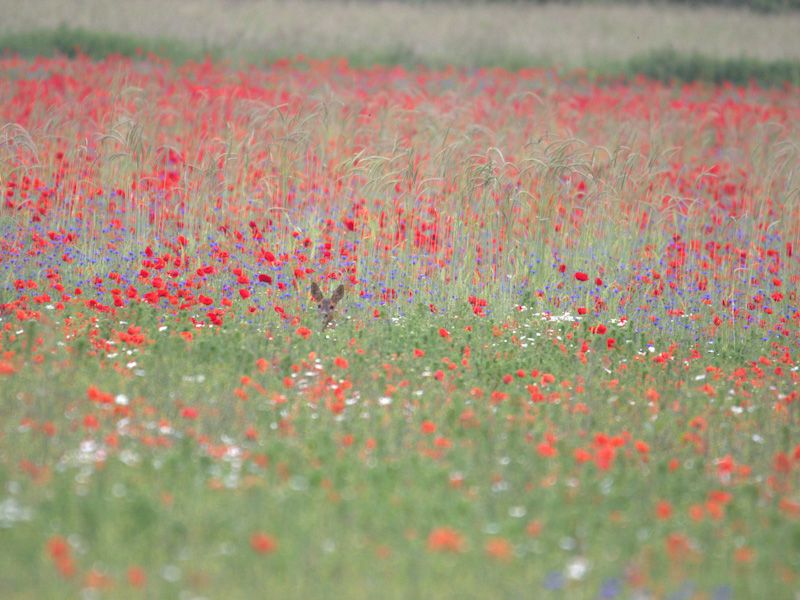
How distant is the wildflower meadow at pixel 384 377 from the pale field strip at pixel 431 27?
687 cm

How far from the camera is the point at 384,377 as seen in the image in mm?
4711

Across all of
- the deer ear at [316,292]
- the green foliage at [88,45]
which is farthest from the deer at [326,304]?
the green foliage at [88,45]

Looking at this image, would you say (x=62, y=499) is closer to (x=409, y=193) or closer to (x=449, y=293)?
A: (x=449, y=293)

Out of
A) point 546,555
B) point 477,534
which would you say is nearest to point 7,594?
point 477,534

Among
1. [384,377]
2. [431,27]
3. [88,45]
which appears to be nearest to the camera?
[384,377]

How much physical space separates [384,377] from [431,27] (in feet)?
51.9

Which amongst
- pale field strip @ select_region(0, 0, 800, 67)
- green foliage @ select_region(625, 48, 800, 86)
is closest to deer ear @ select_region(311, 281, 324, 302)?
pale field strip @ select_region(0, 0, 800, 67)

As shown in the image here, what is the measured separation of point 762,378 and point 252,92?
331 inches

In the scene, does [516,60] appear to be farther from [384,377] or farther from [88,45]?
[384,377]

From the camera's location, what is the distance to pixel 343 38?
58.6 ft

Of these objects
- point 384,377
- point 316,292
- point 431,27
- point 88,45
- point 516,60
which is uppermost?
point 431,27

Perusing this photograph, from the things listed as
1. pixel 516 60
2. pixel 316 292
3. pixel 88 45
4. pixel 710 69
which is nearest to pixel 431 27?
pixel 516 60

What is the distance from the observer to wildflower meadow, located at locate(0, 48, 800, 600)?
2889 millimetres

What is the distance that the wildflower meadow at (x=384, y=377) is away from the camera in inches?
114
